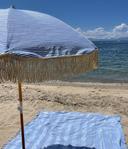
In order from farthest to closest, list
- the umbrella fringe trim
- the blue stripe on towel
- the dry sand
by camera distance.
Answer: the dry sand
the blue stripe on towel
the umbrella fringe trim

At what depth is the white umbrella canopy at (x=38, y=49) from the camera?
387 centimetres

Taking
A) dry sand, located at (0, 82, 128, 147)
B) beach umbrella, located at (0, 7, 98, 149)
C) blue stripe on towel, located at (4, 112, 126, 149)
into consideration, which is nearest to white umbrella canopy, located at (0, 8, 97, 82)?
beach umbrella, located at (0, 7, 98, 149)

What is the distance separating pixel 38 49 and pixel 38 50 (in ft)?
0.04

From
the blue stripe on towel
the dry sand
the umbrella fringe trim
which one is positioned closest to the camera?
the umbrella fringe trim

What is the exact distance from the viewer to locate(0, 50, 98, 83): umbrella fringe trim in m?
3.83

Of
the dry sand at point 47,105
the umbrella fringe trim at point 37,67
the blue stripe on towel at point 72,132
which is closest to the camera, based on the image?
the umbrella fringe trim at point 37,67

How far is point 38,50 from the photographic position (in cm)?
405

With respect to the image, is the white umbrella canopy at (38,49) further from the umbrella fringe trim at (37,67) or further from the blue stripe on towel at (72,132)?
the blue stripe on towel at (72,132)

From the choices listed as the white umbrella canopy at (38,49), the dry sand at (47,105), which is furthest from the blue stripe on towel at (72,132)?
the white umbrella canopy at (38,49)

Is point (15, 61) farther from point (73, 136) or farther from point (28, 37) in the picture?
point (73, 136)

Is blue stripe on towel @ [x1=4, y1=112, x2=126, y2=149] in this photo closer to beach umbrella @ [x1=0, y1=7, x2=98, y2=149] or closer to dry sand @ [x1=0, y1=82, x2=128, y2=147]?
dry sand @ [x1=0, y1=82, x2=128, y2=147]

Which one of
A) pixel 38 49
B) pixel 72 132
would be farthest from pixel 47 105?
pixel 38 49

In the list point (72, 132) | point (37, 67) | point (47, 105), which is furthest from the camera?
point (47, 105)

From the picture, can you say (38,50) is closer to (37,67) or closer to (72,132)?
(37,67)
